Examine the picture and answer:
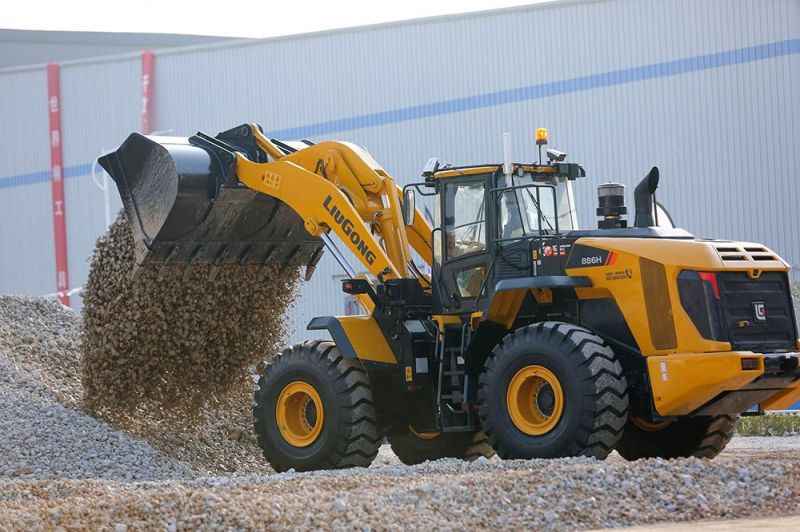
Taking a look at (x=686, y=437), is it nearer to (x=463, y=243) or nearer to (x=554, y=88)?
(x=463, y=243)

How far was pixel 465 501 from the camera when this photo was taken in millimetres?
7785

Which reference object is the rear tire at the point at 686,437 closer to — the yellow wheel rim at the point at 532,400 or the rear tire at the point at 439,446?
the yellow wheel rim at the point at 532,400

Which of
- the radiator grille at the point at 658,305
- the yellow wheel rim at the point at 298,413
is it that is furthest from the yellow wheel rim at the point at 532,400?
the yellow wheel rim at the point at 298,413

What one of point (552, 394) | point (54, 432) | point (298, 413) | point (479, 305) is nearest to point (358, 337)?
point (298, 413)

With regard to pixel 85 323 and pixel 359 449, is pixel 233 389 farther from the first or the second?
pixel 359 449

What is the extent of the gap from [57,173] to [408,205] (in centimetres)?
2504

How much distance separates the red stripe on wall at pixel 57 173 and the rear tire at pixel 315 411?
23443mm

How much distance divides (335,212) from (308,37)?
19626 millimetres

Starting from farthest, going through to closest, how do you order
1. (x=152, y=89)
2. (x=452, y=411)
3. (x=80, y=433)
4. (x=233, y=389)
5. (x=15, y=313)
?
(x=152, y=89) < (x=15, y=313) < (x=233, y=389) < (x=80, y=433) < (x=452, y=411)

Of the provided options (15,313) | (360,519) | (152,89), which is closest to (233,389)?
(15,313)

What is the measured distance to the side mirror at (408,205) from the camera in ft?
37.3

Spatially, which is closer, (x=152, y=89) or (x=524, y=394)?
(x=524, y=394)

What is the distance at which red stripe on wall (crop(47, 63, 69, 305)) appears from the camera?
1348 inches

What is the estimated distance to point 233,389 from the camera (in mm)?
13906
